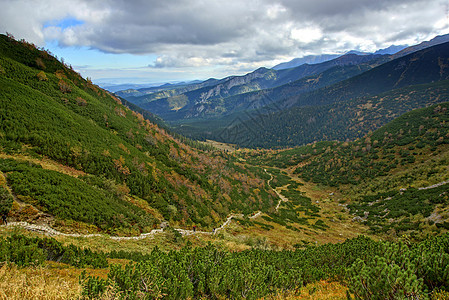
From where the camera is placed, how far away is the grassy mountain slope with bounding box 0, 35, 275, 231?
17.0m

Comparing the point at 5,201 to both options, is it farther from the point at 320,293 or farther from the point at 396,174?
the point at 396,174

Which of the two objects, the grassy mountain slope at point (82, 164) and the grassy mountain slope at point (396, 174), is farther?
the grassy mountain slope at point (396, 174)

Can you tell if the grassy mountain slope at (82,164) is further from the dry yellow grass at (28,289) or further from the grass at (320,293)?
the grass at (320,293)

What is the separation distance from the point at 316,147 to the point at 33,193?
499 ft

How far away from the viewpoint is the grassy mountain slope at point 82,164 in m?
17.0

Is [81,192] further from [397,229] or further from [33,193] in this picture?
[397,229]

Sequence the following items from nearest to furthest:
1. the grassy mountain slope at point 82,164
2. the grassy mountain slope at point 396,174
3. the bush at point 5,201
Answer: the bush at point 5,201, the grassy mountain slope at point 82,164, the grassy mountain slope at point 396,174

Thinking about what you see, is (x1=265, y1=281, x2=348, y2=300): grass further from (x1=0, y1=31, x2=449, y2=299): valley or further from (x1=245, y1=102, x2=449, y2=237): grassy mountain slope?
(x1=245, y1=102, x2=449, y2=237): grassy mountain slope

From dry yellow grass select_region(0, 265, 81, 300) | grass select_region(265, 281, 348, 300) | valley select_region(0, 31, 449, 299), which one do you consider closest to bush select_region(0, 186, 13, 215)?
valley select_region(0, 31, 449, 299)

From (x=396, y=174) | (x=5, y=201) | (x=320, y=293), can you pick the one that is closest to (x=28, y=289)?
(x=320, y=293)

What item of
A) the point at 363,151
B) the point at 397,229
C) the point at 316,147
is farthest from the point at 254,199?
the point at 316,147

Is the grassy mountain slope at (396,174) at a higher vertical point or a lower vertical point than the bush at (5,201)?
lower

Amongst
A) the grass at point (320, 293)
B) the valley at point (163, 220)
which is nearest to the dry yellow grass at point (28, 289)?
the valley at point (163, 220)

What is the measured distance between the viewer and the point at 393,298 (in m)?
5.59
